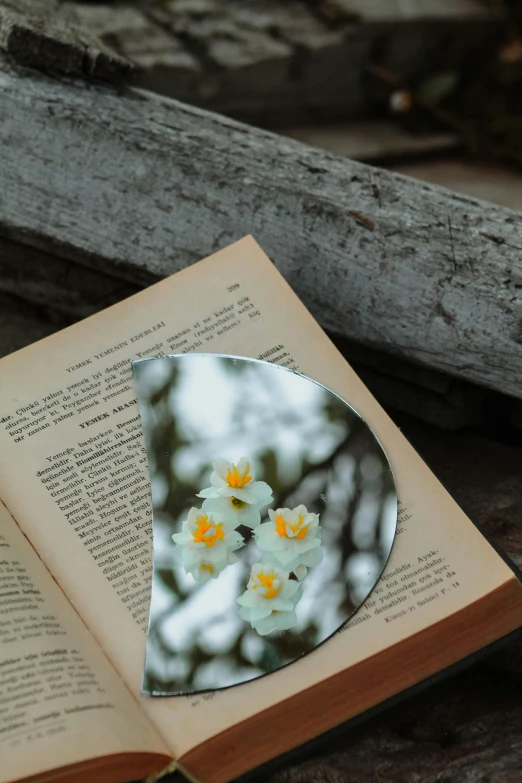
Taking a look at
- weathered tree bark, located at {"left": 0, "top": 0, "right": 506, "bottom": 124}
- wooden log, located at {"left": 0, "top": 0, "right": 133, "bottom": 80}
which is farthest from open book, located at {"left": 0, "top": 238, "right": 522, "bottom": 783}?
weathered tree bark, located at {"left": 0, "top": 0, "right": 506, "bottom": 124}

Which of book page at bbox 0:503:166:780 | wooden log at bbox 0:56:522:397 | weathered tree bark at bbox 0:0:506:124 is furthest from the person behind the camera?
weathered tree bark at bbox 0:0:506:124

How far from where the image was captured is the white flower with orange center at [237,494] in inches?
31.9

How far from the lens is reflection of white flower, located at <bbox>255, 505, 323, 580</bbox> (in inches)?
30.8

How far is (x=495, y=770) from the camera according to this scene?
2.63 feet

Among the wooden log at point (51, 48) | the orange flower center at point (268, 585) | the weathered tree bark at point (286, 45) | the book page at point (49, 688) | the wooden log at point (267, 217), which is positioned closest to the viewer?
the book page at point (49, 688)

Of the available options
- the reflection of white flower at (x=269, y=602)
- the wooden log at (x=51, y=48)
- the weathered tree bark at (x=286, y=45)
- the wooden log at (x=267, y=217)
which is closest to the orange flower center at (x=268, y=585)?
the reflection of white flower at (x=269, y=602)

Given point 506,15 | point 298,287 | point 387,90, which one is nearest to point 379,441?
point 298,287

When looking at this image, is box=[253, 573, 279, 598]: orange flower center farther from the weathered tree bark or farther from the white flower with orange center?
the weathered tree bark

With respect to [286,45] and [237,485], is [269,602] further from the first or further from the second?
[286,45]

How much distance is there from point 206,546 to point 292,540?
0.29ft

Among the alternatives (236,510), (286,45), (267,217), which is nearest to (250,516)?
(236,510)

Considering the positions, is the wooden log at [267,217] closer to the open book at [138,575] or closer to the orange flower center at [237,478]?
the open book at [138,575]

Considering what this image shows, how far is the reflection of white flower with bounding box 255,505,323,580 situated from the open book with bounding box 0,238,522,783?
0.07 metres

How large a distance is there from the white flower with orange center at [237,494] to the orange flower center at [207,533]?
0.02 m
